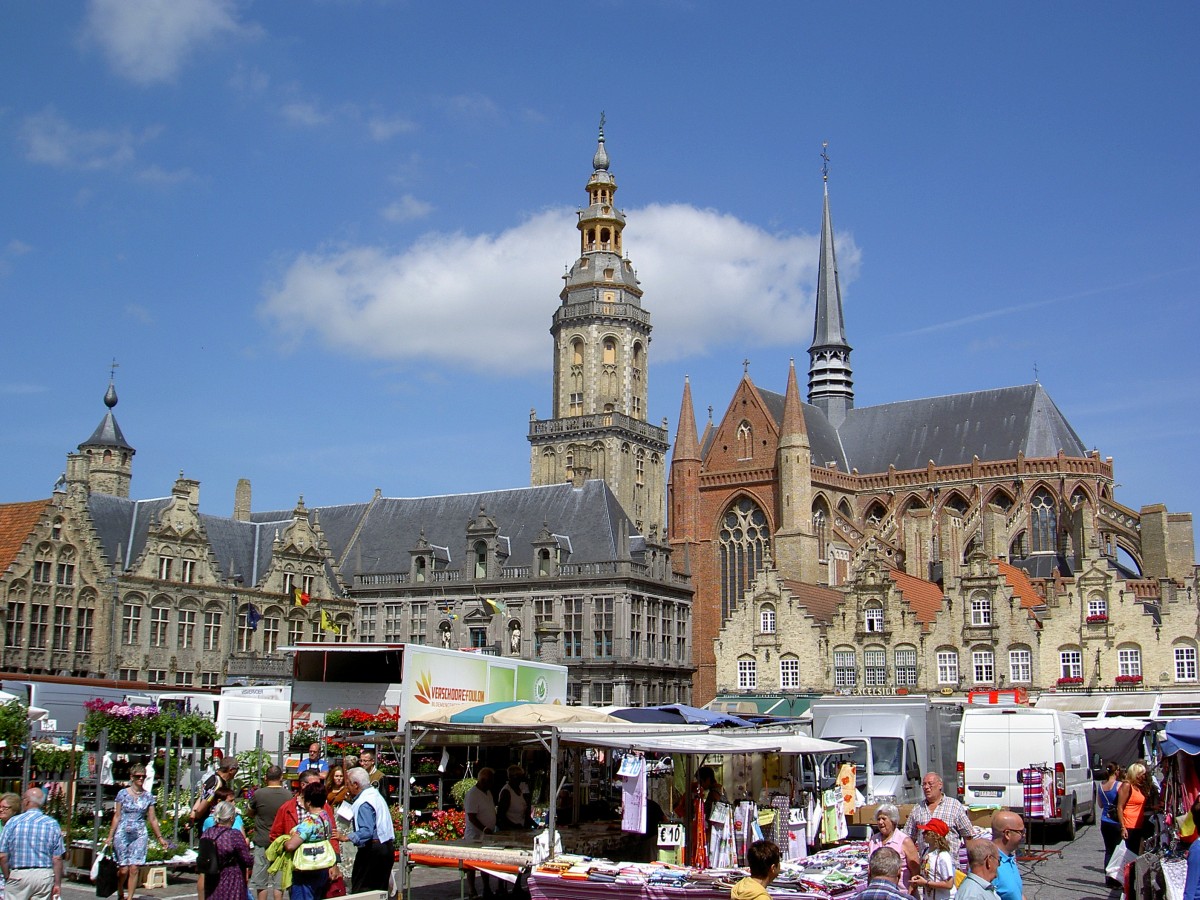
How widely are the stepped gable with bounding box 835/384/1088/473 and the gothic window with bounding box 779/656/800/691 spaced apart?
2097cm

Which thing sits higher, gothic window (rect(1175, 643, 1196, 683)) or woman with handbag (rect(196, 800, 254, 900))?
gothic window (rect(1175, 643, 1196, 683))

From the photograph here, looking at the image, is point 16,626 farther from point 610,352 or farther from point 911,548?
point 610,352

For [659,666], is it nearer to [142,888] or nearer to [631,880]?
[142,888]

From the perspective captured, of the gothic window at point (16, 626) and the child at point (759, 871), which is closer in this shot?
the child at point (759, 871)

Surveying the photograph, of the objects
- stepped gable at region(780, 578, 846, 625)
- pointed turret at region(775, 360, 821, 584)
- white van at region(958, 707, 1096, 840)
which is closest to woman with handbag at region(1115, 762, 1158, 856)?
white van at region(958, 707, 1096, 840)

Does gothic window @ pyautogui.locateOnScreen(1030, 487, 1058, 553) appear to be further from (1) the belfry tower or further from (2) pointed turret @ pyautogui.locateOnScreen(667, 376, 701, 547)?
(1) the belfry tower

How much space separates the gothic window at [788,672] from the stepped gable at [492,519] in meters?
8.47

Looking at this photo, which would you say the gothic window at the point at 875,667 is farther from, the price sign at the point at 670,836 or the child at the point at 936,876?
the child at the point at 936,876

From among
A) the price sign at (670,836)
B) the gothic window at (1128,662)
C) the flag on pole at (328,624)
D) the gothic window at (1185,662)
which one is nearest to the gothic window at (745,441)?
the flag on pole at (328,624)

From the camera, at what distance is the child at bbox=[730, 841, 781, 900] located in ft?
30.6

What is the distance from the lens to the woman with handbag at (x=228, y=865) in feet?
37.4

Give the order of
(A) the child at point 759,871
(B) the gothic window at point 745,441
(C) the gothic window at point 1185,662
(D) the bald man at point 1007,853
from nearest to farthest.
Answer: (A) the child at point 759,871
(D) the bald man at point 1007,853
(C) the gothic window at point 1185,662
(B) the gothic window at point 745,441

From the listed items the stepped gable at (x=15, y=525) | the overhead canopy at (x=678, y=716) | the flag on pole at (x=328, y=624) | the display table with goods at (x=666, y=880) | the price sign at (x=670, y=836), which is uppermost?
the stepped gable at (x=15, y=525)

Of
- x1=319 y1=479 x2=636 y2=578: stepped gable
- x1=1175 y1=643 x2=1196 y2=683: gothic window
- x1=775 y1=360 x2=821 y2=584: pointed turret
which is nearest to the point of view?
x1=1175 y1=643 x2=1196 y2=683: gothic window
